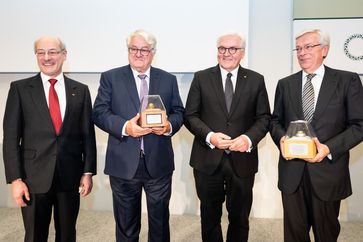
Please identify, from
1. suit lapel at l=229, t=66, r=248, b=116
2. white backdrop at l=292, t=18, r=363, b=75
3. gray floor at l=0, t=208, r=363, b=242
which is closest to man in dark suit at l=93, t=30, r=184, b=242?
suit lapel at l=229, t=66, r=248, b=116

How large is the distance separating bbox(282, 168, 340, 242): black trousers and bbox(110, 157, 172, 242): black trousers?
29.7 inches

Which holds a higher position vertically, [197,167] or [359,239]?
[197,167]

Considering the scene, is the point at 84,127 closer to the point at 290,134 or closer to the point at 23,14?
the point at 290,134

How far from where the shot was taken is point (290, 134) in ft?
6.27

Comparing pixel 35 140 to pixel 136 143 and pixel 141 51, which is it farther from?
pixel 141 51

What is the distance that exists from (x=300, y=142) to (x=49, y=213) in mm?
1500

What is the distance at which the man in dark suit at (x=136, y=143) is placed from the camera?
209cm

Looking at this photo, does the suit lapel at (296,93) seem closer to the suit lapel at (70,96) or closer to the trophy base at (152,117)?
the trophy base at (152,117)

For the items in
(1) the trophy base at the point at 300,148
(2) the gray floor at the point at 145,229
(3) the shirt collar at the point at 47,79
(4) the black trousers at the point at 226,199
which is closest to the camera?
(1) the trophy base at the point at 300,148

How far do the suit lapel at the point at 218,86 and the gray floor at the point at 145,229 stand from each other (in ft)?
4.52

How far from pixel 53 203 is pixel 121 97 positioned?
753 mm

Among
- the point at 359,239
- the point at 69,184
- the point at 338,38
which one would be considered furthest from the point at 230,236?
the point at 338,38

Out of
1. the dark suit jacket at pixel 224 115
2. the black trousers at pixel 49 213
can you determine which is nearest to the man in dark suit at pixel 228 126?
the dark suit jacket at pixel 224 115

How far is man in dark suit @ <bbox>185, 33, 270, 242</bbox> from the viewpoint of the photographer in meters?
2.22
